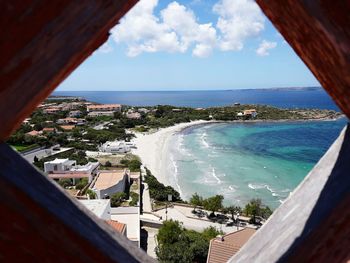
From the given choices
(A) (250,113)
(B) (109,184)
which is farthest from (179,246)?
(A) (250,113)

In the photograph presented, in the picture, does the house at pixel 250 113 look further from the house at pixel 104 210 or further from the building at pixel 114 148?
the house at pixel 104 210

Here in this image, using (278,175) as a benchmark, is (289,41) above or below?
above

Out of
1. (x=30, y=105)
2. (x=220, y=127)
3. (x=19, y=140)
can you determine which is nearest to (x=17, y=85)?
(x=30, y=105)

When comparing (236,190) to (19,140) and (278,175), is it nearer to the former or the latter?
(278,175)

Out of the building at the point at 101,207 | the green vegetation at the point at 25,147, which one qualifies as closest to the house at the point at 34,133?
the green vegetation at the point at 25,147

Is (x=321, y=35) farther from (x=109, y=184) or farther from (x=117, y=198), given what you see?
(x=109, y=184)
